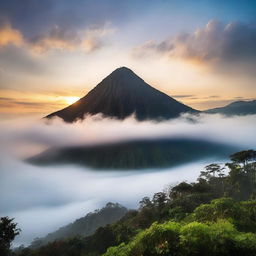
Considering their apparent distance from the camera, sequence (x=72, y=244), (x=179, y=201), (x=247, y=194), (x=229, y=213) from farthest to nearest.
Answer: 1. (x=247, y=194)
2. (x=179, y=201)
3. (x=72, y=244)
4. (x=229, y=213)

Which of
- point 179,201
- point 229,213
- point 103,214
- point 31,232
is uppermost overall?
point 229,213

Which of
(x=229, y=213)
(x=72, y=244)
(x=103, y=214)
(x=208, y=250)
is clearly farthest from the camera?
(x=103, y=214)

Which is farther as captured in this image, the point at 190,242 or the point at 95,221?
the point at 95,221

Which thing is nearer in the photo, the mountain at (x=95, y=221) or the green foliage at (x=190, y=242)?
the green foliage at (x=190, y=242)

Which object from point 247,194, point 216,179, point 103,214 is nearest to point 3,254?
point 247,194

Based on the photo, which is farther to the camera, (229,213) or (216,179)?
(216,179)

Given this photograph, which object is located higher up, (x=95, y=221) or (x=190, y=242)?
(x=190, y=242)

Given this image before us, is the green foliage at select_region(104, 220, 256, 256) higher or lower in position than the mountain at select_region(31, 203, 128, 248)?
higher

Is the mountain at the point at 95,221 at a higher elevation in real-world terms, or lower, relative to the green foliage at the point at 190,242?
lower

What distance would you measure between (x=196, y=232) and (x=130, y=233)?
2280 centimetres

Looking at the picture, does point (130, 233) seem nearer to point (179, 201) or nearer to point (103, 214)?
point (179, 201)

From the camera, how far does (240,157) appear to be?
175 ft

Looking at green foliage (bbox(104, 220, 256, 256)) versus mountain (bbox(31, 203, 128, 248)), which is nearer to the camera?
green foliage (bbox(104, 220, 256, 256))

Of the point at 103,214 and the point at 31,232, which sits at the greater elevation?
the point at 103,214
